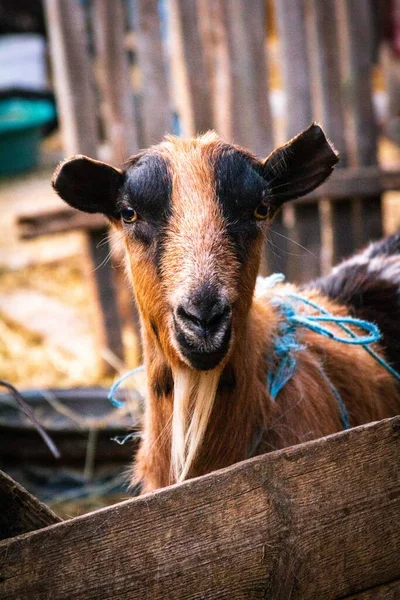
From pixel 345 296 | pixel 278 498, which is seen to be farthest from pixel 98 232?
pixel 278 498

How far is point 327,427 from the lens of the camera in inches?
117

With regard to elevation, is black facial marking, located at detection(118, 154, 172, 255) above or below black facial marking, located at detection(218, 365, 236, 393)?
above

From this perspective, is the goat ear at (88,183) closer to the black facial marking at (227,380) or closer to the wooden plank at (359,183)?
the black facial marking at (227,380)

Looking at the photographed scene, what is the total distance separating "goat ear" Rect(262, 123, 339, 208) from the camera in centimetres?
281

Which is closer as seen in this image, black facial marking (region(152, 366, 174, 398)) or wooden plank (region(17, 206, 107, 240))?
black facial marking (region(152, 366, 174, 398))

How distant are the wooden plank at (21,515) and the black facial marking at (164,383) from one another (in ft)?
3.62

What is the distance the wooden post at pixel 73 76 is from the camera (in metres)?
5.60

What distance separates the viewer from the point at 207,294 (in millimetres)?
2357

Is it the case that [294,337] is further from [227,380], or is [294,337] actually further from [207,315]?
[207,315]

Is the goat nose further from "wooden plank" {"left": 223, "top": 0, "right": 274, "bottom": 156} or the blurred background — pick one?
"wooden plank" {"left": 223, "top": 0, "right": 274, "bottom": 156}

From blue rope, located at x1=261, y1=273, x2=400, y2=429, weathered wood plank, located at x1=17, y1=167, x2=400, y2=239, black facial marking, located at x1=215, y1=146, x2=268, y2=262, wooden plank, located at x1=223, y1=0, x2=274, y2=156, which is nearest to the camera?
black facial marking, located at x1=215, y1=146, x2=268, y2=262

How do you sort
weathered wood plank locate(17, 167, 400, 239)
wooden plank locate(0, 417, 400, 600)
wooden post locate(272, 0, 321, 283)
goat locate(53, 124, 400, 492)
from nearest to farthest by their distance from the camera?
wooden plank locate(0, 417, 400, 600) < goat locate(53, 124, 400, 492) < wooden post locate(272, 0, 321, 283) < weathered wood plank locate(17, 167, 400, 239)

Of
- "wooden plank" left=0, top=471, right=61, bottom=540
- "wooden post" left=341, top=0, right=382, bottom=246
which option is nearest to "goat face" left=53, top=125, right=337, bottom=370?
"wooden plank" left=0, top=471, right=61, bottom=540

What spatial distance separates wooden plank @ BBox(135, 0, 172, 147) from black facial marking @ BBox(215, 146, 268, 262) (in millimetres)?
3195
